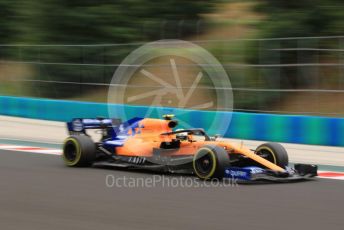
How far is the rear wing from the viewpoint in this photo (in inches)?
394

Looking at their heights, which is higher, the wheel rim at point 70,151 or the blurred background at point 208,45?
the blurred background at point 208,45

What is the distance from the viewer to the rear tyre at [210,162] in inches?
321

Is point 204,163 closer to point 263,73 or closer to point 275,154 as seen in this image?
point 275,154

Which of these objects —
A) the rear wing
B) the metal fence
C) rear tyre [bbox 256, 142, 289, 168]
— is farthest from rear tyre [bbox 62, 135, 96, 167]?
the metal fence

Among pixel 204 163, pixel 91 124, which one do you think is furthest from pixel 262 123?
pixel 204 163

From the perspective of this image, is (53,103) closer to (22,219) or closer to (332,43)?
(332,43)

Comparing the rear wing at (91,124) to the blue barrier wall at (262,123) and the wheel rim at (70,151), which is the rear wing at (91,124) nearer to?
the wheel rim at (70,151)

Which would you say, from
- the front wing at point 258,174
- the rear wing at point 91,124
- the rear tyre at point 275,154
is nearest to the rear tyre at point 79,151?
the rear wing at point 91,124

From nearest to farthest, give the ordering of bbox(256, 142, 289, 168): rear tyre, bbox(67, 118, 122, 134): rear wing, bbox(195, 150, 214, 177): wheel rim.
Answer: bbox(195, 150, 214, 177): wheel rim, bbox(256, 142, 289, 168): rear tyre, bbox(67, 118, 122, 134): rear wing

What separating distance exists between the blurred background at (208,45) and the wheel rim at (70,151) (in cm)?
522

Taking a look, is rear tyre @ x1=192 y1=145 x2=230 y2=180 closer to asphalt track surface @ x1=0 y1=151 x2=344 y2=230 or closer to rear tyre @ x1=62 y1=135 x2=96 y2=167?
asphalt track surface @ x1=0 y1=151 x2=344 y2=230

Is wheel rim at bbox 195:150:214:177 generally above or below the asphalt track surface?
above

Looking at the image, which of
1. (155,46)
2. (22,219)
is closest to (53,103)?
(155,46)

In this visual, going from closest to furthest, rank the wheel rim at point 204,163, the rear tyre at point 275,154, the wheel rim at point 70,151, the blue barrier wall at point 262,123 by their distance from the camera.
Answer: the wheel rim at point 204,163, the rear tyre at point 275,154, the wheel rim at point 70,151, the blue barrier wall at point 262,123
